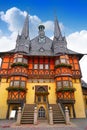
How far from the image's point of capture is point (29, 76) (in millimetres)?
19578

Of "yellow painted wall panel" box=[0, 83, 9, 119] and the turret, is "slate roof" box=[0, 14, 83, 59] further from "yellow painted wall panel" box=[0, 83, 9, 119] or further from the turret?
"yellow painted wall panel" box=[0, 83, 9, 119]

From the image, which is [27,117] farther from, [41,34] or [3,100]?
[41,34]

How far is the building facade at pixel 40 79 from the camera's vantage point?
17250mm

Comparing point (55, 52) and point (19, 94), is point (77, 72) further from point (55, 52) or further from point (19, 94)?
point (19, 94)

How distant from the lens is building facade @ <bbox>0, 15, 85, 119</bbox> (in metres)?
17.2

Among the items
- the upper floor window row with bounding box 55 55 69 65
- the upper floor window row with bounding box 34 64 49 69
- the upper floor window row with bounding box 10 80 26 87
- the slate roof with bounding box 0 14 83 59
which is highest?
the slate roof with bounding box 0 14 83 59

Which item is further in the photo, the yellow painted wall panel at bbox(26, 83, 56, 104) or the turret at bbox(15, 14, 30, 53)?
the turret at bbox(15, 14, 30, 53)

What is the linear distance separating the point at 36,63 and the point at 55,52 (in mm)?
4051

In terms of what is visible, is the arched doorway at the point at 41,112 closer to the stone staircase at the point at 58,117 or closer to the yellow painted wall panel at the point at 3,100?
the stone staircase at the point at 58,117

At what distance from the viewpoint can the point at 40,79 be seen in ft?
64.3

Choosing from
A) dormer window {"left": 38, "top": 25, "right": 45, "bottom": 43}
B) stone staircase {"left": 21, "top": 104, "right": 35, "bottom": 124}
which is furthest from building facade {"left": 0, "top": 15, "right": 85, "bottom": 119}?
dormer window {"left": 38, "top": 25, "right": 45, "bottom": 43}

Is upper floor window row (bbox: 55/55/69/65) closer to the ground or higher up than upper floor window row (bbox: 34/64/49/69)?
higher up

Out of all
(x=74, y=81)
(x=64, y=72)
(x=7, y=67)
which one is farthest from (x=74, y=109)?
(x=7, y=67)

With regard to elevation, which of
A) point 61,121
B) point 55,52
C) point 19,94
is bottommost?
point 61,121
